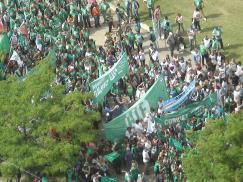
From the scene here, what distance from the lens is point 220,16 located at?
4825cm

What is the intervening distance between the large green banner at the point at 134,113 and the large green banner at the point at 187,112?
100cm

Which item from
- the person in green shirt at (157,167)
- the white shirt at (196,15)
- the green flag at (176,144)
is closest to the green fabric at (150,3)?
the white shirt at (196,15)

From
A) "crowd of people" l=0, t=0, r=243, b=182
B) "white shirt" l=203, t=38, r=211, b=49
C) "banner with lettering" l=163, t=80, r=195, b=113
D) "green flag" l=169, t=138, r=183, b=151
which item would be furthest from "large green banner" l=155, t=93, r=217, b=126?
"white shirt" l=203, t=38, r=211, b=49

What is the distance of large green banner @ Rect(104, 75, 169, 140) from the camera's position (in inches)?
1410

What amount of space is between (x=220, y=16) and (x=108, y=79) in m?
12.7

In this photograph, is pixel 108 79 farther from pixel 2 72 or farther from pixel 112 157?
pixel 2 72

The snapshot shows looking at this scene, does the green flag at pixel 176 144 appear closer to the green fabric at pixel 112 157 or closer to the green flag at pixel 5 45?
the green fabric at pixel 112 157

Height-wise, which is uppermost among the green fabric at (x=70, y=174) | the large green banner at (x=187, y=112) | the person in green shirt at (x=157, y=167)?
the large green banner at (x=187, y=112)

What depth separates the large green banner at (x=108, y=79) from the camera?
37.6 meters

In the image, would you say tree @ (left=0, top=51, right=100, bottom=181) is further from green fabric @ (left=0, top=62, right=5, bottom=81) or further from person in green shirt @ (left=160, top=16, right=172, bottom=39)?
person in green shirt @ (left=160, top=16, right=172, bottom=39)

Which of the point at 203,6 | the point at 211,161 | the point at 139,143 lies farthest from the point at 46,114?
the point at 203,6

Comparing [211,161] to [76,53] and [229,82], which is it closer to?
[229,82]

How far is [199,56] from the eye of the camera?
41.7 meters

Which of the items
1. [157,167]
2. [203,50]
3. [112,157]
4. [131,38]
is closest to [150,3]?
[131,38]
